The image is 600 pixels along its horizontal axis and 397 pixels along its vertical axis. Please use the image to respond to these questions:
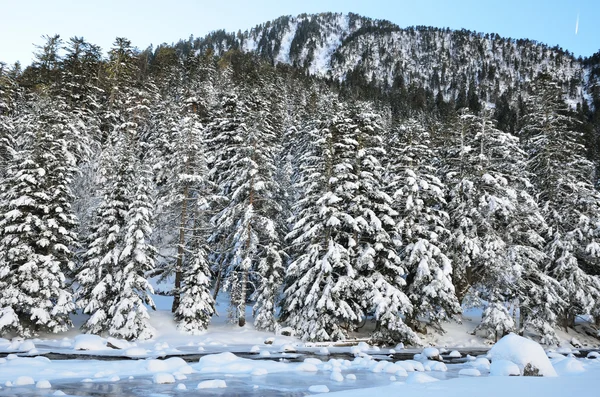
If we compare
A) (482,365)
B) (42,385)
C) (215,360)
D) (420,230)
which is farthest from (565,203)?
(42,385)

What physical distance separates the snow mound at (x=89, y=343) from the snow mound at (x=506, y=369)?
15884 mm

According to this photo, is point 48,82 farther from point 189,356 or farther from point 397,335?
point 397,335

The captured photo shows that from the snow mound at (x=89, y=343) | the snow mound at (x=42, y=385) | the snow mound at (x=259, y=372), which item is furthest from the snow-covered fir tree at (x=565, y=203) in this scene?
the snow mound at (x=42, y=385)

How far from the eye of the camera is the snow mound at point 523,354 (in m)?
12.8

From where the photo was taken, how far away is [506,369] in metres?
12.7

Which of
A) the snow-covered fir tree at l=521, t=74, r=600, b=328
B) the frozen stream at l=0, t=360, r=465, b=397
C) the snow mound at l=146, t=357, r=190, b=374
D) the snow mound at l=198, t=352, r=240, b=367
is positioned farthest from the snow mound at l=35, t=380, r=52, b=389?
the snow-covered fir tree at l=521, t=74, r=600, b=328

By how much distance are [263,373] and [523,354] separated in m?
8.24

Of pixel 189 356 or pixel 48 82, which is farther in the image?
pixel 48 82

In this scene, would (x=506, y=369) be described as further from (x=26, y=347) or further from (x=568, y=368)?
(x=26, y=347)

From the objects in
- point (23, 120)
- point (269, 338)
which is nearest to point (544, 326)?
point (269, 338)

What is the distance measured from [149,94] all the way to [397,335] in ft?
142

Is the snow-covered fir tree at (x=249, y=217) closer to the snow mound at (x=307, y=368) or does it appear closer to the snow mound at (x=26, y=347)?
the snow mound at (x=26, y=347)

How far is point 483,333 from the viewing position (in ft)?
92.8

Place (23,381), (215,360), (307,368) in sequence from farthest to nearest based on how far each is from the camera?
(215,360), (307,368), (23,381)
